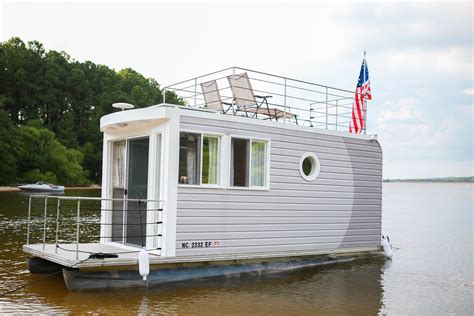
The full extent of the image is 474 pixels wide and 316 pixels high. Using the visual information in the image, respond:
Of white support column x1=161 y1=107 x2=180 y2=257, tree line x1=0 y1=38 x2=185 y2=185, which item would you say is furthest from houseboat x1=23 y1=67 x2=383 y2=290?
tree line x1=0 y1=38 x2=185 y2=185

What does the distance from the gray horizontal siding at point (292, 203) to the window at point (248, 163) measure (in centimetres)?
17

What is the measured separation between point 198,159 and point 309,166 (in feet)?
10.5

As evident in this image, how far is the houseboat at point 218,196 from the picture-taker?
9.09 metres

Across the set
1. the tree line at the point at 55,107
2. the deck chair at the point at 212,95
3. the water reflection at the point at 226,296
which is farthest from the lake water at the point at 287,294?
the tree line at the point at 55,107

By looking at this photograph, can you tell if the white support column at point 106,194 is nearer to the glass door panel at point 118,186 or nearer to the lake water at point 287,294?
the glass door panel at point 118,186

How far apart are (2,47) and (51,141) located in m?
13.7

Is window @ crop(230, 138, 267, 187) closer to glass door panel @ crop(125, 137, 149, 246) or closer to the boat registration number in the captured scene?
the boat registration number

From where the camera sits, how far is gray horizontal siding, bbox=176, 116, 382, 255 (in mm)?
9547

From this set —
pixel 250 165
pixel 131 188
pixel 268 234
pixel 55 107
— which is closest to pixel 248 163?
pixel 250 165

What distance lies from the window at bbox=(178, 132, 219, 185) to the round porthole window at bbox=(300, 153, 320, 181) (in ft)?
7.52

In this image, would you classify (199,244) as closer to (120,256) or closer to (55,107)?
(120,256)

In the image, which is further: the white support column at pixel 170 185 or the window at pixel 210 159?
the window at pixel 210 159

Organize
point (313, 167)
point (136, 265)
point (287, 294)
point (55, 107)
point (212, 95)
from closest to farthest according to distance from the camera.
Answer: point (136, 265) < point (287, 294) < point (313, 167) < point (212, 95) < point (55, 107)

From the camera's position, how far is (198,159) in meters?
9.53
